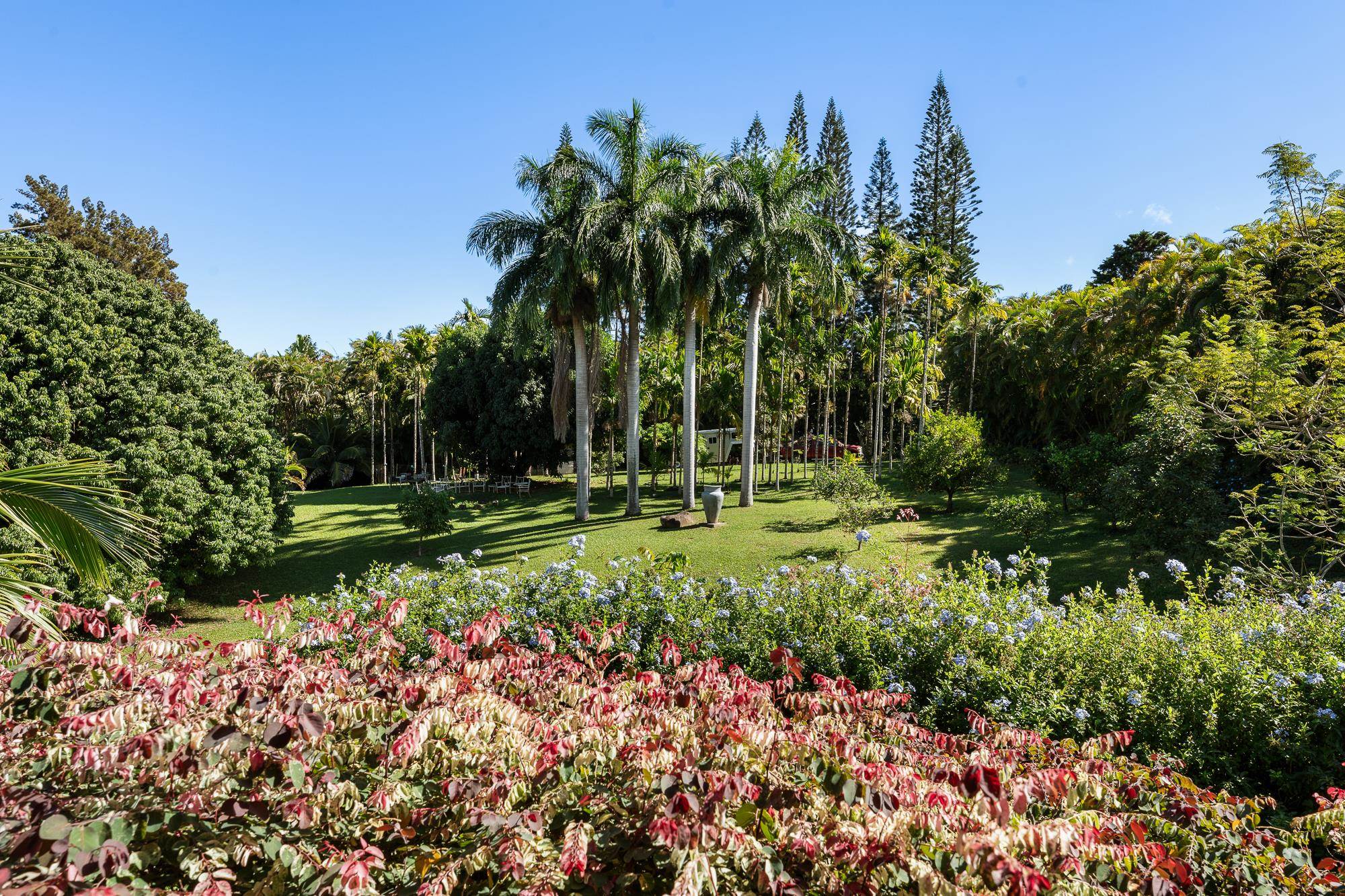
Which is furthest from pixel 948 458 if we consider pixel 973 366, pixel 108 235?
pixel 108 235

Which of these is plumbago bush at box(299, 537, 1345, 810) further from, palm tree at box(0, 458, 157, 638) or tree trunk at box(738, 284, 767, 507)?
tree trunk at box(738, 284, 767, 507)

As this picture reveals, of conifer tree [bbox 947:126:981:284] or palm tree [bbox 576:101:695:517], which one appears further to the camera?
conifer tree [bbox 947:126:981:284]

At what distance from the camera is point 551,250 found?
53.1 ft

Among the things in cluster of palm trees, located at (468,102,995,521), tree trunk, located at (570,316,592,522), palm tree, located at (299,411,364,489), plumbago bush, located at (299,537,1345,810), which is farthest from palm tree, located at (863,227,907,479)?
palm tree, located at (299,411,364,489)

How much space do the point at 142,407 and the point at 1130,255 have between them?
3983 cm

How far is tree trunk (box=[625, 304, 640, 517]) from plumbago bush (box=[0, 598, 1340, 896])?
15401 millimetres

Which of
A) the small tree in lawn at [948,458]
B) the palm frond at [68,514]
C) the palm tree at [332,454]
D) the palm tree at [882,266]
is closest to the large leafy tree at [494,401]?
the palm tree at [882,266]

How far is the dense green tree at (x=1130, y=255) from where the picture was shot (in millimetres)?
34156

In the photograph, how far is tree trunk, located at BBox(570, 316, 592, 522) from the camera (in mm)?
18078

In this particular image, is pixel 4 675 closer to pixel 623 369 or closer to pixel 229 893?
pixel 229 893

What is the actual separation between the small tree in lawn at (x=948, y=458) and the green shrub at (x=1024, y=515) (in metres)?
3.55

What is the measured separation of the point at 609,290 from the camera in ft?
55.4

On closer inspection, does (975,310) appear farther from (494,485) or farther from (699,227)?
(494,485)

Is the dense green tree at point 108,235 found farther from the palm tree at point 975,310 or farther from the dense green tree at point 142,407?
the palm tree at point 975,310
